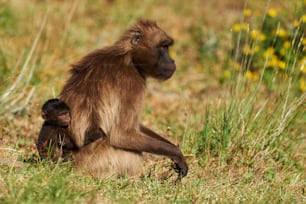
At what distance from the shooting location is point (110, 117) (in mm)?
4871

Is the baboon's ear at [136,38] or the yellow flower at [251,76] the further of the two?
the yellow flower at [251,76]

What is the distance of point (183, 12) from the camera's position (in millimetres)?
11398

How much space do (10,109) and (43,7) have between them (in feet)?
13.8

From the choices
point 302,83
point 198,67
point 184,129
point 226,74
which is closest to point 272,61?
point 302,83

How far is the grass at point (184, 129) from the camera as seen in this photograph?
435cm

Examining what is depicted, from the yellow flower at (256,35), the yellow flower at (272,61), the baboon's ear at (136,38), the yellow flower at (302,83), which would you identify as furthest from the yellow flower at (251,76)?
the baboon's ear at (136,38)

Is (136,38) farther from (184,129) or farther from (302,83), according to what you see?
(302,83)

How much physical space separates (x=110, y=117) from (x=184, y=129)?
5.44 ft

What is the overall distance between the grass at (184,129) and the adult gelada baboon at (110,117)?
23 cm

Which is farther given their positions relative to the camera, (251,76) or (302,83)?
(251,76)

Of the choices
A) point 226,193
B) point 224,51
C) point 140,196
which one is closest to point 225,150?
point 226,193

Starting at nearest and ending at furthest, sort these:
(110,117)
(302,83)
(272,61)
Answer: (110,117), (302,83), (272,61)

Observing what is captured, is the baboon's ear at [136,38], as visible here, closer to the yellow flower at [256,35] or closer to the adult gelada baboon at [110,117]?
the adult gelada baboon at [110,117]

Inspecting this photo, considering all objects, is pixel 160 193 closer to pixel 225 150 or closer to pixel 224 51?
pixel 225 150
